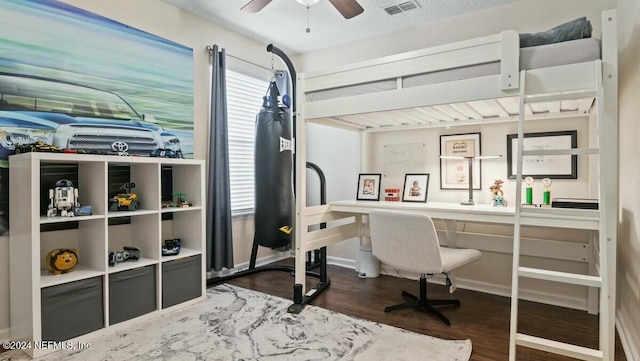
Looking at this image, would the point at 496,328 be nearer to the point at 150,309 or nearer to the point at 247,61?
the point at 150,309

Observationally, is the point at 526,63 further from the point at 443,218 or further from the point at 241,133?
the point at 241,133

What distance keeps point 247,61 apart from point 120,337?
2860mm

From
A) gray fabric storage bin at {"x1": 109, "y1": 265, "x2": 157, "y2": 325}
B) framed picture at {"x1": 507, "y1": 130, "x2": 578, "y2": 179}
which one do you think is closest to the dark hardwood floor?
gray fabric storage bin at {"x1": 109, "y1": 265, "x2": 157, "y2": 325}

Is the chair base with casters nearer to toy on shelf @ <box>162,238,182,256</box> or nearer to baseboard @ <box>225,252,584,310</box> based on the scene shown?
baseboard @ <box>225,252,584,310</box>

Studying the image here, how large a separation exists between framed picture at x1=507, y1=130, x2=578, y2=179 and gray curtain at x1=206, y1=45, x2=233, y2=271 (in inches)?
103

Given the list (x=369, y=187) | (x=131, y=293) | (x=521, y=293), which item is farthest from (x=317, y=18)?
(x=521, y=293)

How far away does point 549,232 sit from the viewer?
2930 mm

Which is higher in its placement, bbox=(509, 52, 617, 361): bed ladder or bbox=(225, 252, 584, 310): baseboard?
bbox=(509, 52, 617, 361): bed ladder

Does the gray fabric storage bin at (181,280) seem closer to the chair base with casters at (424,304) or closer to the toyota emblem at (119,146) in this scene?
the toyota emblem at (119,146)

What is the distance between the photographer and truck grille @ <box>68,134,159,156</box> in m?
2.55

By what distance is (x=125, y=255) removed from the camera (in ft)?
8.44

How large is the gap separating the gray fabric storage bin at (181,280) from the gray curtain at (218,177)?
0.54 meters

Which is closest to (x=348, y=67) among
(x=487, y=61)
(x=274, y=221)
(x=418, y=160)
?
(x=487, y=61)

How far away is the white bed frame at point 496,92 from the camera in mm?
1737
